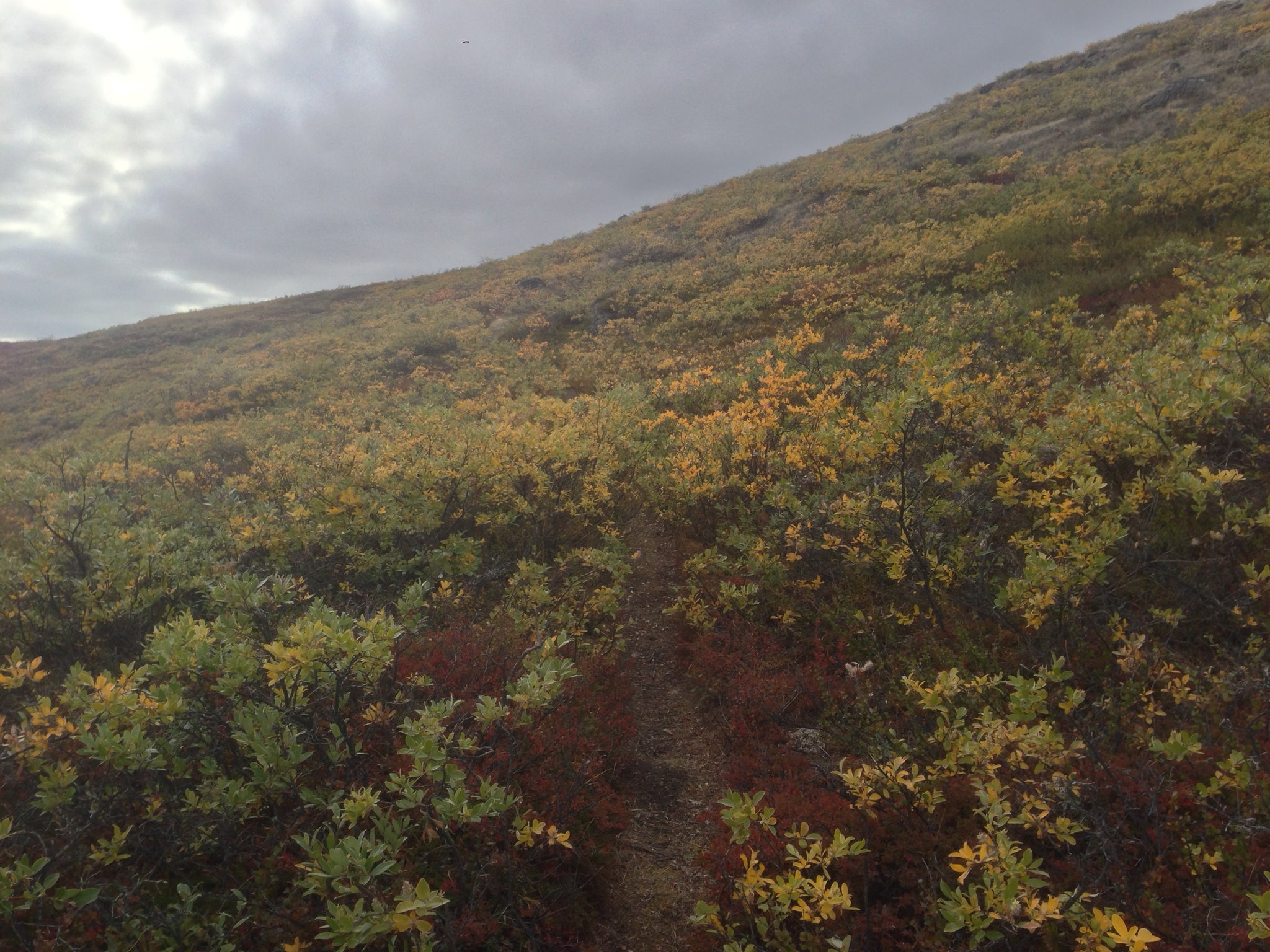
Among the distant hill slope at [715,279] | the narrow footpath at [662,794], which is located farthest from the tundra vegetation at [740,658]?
the distant hill slope at [715,279]

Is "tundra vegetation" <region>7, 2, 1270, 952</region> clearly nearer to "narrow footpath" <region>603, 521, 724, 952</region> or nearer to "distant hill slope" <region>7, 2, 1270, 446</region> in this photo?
"narrow footpath" <region>603, 521, 724, 952</region>

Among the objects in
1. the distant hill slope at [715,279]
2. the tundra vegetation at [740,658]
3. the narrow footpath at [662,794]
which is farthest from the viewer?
the distant hill slope at [715,279]

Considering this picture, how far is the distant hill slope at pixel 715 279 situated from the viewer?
19.5 meters

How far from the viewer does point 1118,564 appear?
189 inches

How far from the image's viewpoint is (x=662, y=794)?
4969 millimetres

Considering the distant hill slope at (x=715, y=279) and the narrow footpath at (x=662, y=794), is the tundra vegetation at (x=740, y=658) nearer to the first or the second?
the narrow footpath at (x=662, y=794)

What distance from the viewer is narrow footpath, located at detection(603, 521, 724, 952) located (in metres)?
3.83

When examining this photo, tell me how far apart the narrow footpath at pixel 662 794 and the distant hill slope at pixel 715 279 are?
459 inches

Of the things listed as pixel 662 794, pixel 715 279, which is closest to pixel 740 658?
pixel 662 794

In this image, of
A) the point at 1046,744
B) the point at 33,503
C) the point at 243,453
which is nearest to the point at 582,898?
the point at 1046,744

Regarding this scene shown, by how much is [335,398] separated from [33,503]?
1418 centimetres

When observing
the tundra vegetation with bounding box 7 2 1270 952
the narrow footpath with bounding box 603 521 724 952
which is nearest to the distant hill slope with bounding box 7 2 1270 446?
the tundra vegetation with bounding box 7 2 1270 952

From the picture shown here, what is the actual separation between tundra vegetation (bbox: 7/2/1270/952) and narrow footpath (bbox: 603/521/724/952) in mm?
209

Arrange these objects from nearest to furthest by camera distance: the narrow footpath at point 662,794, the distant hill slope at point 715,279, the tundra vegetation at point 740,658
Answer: the tundra vegetation at point 740,658, the narrow footpath at point 662,794, the distant hill slope at point 715,279
